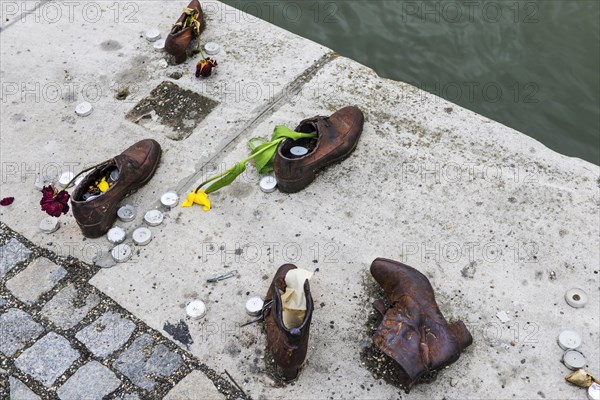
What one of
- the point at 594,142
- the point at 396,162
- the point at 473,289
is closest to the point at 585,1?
the point at 594,142

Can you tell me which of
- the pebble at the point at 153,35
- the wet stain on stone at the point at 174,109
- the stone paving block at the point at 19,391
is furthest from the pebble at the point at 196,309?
the pebble at the point at 153,35

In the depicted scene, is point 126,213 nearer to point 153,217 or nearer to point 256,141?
point 153,217

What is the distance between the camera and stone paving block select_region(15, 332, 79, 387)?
3111 mm

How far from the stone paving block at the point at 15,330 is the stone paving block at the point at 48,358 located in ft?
0.20

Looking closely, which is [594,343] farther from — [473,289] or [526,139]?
[526,139]

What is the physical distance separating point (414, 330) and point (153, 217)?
1616mm

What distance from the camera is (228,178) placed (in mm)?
3768

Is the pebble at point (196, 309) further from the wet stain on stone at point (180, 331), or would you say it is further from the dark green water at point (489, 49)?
the dark green water at point (489, 49)

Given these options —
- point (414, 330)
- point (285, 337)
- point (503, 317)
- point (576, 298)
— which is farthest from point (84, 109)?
point (576, 298)

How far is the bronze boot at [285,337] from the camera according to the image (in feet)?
9.26

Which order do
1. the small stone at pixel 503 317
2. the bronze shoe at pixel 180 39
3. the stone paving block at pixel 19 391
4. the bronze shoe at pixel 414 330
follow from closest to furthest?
the bronze shoe at pixel 414 330, the stone paving block at pixel 19 391, the small stone at pixel 503 317, the bronze shoe at pixel 180 39

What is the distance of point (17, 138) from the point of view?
4.19 meters

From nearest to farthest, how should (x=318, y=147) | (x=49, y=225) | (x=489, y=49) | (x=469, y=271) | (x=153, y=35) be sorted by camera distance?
(x=469, y=271), (x=49, y=225), (x=318, y=147), (x=153, y=35), (x=489, y=49)

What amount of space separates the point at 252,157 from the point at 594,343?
2.07m
